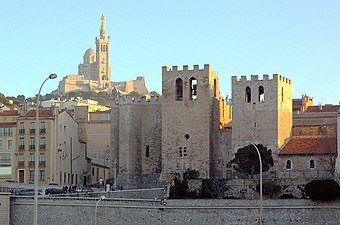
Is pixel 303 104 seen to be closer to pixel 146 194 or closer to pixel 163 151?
pixel 163 151

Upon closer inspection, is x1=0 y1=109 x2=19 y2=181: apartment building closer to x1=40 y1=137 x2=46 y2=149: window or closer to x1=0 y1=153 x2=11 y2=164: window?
x1=0 y1=153 x2=11 y2=164: window

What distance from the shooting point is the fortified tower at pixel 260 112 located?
7119cm

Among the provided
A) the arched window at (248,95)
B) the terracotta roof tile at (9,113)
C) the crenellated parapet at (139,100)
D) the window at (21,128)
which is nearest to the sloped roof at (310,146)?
the arched window at (248,95)

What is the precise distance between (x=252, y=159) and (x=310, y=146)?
5.32 meters

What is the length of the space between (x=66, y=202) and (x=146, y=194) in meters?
9.08

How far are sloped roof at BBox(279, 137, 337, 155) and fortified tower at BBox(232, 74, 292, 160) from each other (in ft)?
2.72

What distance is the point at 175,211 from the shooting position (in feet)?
192

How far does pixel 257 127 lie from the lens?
236 feet

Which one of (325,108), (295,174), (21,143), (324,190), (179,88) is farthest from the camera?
(325,108)

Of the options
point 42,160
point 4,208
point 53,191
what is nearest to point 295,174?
point 53,191

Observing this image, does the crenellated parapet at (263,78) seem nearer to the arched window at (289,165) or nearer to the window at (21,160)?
the arched window at (289,165)

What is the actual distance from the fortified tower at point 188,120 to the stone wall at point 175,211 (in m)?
15.0

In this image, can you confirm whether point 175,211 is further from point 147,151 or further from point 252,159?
point 147,151

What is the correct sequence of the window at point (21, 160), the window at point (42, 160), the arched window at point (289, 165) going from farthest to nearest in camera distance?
1. the window at point (21, 160)
2. the window at point (42, 160)
3. the arched window at point (289, 165)
